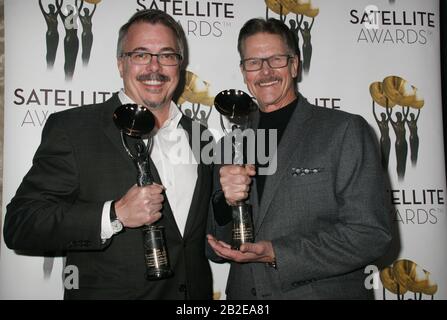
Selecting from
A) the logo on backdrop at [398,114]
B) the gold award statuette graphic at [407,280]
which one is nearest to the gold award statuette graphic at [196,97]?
the logo on backdrop at [398,114]

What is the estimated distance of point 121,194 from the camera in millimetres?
1760

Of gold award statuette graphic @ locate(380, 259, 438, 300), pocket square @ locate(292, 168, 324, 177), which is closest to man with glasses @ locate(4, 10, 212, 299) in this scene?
pocket square @ locate(292, 168, 324, 177)

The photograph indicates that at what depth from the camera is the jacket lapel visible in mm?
1748

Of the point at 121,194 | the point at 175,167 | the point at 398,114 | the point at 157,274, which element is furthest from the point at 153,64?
the point at 398,114

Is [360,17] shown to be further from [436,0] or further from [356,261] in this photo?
[356,261]

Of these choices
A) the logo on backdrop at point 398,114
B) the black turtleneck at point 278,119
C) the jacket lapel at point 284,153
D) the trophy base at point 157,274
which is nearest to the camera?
the trophy base at point 157,274

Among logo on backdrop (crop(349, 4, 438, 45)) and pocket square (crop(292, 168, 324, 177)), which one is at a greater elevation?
logo on backdrop (crop(349, 4, 438, 45))

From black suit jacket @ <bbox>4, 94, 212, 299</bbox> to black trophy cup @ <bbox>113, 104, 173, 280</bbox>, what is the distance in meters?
0.13

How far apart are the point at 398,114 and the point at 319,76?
59 centimetres

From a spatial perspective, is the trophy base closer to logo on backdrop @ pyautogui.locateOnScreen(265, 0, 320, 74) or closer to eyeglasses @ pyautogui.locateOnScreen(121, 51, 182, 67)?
eyeglasses @ pyautogui.locateOnScreen(121, 51, 182, 67)

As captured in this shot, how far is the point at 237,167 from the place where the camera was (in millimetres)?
1666

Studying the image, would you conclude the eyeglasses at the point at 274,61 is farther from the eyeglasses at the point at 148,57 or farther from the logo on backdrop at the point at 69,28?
the logo on backdrop at the point at 69,28

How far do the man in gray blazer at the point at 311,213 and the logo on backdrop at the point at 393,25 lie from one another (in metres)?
1.17

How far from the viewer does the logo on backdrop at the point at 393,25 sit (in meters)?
2.76
